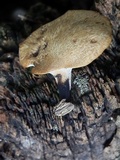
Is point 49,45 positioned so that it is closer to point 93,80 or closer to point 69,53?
point 69,53

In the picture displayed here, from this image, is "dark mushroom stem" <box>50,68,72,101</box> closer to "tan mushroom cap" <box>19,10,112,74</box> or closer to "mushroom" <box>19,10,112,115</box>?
"mushroom" <box>19,10,112,115</box>

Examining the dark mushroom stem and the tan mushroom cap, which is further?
the dark mushroom stem

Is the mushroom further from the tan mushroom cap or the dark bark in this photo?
the dark bark

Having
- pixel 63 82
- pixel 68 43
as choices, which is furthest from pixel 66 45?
→ pixel 63 82

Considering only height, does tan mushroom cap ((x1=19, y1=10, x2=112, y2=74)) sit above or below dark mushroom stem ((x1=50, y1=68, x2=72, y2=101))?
above

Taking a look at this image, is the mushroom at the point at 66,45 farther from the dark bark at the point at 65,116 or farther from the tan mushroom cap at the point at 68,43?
the dark bark at the point at 65,116

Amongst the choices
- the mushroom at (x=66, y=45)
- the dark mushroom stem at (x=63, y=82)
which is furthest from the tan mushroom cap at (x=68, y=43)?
the dark mushroom stem at (x=63, y=82)

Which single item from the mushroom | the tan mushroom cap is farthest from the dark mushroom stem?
the tan mushroom cap
